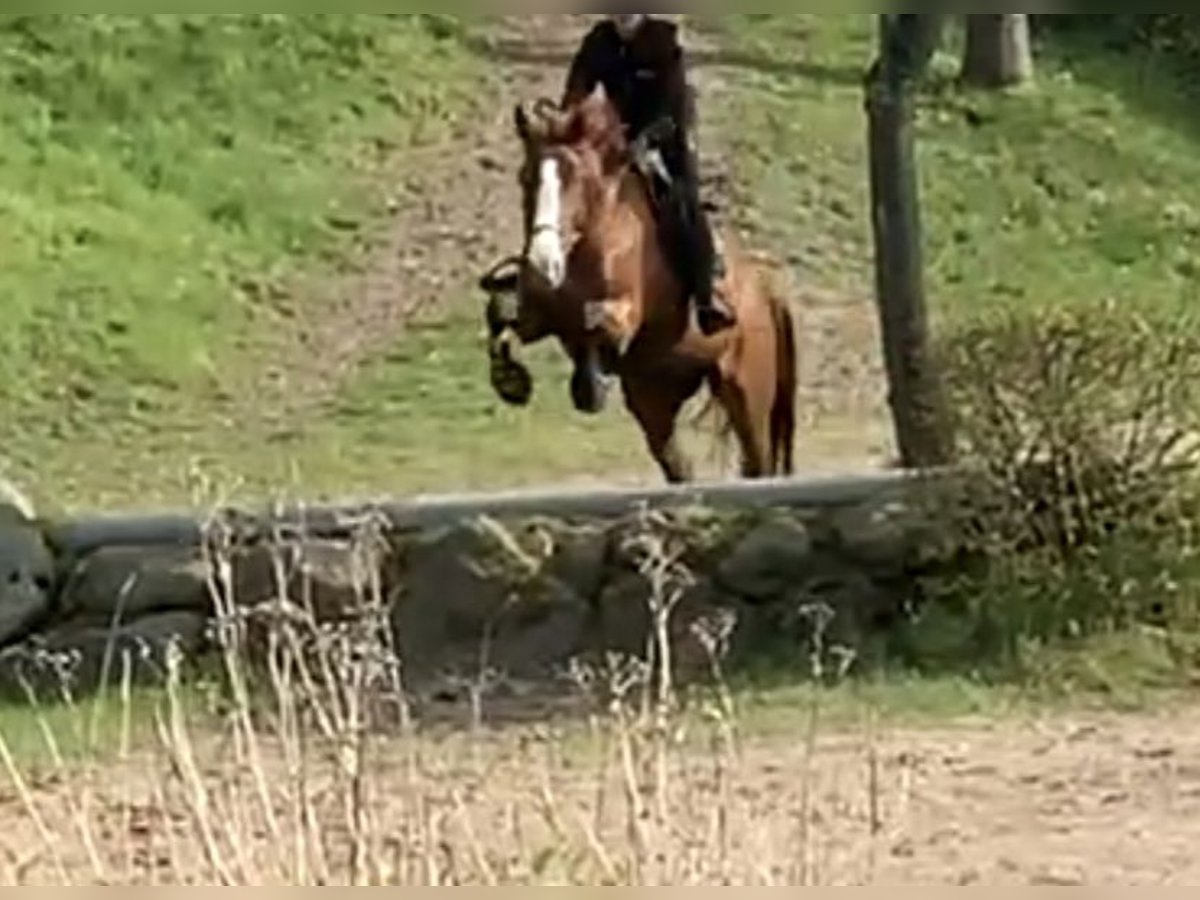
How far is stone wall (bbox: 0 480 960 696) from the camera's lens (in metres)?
8.85

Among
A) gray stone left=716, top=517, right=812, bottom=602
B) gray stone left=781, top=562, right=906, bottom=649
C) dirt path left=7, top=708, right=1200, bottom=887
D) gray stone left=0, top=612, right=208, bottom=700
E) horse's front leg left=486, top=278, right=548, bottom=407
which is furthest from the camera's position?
horse's front leg left=486, top=278, right=548, bottom=407

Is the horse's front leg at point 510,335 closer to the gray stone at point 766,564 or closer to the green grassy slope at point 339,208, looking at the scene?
the gray stone at point 766,564

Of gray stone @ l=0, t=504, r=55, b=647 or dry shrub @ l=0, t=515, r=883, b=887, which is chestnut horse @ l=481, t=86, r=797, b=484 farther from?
dry shrub @ l=0, t=515, r=883, b=887

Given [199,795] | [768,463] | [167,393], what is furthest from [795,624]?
[167,393]

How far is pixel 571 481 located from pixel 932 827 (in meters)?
5.73

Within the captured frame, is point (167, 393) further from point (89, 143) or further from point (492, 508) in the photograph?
point (492, 508)

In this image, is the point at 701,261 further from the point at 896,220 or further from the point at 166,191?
the point at 166,191

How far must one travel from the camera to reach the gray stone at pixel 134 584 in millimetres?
9016

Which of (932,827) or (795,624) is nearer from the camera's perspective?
(932,827)

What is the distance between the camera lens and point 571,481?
12.4m

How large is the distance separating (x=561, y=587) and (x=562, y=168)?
124 cm

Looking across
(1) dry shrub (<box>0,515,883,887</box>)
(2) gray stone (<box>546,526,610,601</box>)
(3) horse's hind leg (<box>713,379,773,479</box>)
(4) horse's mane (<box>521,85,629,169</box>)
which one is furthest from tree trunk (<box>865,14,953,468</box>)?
(1) dry shrub (<box>0,515,883,887</box>)

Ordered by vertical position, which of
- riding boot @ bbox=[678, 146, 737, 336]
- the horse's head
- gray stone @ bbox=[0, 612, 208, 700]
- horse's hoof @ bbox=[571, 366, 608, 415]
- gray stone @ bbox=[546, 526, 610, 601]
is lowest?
gray stone @ bbox=[0, 612, 208, 700]

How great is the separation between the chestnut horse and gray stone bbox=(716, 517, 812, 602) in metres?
1.05
